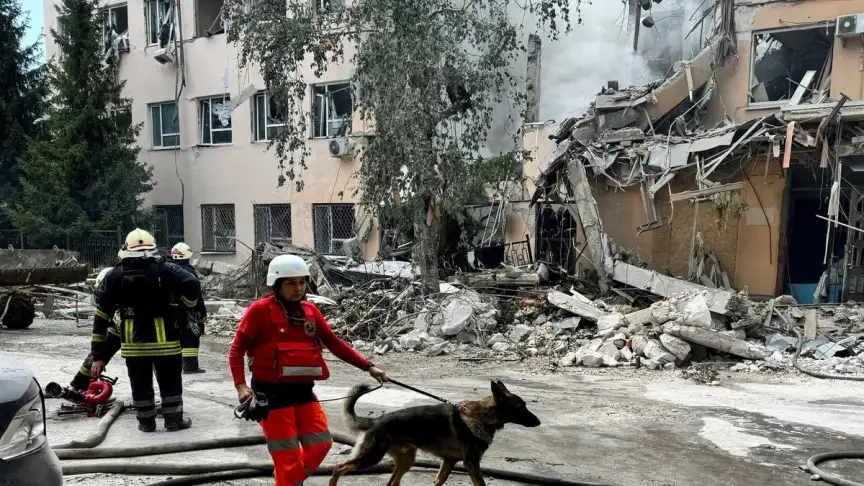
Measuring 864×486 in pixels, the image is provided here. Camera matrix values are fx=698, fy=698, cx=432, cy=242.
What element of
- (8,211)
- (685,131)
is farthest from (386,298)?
(8,211)

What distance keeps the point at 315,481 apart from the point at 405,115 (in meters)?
7.80

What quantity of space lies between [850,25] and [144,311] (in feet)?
47.3

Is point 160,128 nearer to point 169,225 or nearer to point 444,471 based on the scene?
point 169,225

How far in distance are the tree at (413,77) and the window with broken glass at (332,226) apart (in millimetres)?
5988

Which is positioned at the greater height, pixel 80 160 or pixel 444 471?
pixel 80 160

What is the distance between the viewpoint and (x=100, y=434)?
5227 millimetres

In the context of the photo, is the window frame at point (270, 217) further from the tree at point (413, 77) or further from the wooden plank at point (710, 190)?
the wooden plank at point (710, 190)

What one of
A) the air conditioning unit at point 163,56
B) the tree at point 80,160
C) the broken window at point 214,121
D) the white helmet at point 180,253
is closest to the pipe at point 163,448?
the white helmet at point 180,253

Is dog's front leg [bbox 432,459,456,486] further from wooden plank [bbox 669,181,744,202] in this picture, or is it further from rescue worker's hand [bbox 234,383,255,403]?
wooden plank [bbox 669,181,744,202]

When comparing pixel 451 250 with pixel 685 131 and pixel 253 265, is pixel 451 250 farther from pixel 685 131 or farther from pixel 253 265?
pixel 685 131

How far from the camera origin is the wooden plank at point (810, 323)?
10156 mm

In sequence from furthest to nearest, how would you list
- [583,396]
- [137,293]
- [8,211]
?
[8,211], [583,396], [137,293]

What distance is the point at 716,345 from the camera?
9.44m

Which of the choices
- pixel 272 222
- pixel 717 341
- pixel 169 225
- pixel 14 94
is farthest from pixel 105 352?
pixel 14 94
